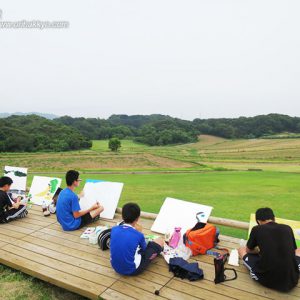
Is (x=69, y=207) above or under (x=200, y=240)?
above

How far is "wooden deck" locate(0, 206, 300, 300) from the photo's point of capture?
439cm

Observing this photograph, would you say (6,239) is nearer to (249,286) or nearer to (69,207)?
(69,207)

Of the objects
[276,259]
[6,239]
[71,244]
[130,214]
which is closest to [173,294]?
[130,214]

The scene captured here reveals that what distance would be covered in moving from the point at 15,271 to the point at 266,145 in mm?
81145

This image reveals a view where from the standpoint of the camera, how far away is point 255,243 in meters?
4.89

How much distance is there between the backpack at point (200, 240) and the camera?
572 cm

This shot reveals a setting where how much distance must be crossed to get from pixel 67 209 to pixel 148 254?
9.08ft

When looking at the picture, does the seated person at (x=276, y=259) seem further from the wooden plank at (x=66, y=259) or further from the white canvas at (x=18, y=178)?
the white canvas at (x=18, y=178)

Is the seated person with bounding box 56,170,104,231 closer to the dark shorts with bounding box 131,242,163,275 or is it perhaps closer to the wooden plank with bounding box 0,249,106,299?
the wooden plank with bounding box 0,249,106,299

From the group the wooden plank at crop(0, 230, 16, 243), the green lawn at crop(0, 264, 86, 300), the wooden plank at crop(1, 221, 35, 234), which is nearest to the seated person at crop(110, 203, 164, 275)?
the green lawn at crop(0, 264, 86, 300)

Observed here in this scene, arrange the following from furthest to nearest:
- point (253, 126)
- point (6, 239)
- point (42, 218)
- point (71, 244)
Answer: point (253, 126), point (42, 218), point (6, 239), point (71, 244)

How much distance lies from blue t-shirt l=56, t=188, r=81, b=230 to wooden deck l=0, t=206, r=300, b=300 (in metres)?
0.25

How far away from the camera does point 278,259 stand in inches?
172

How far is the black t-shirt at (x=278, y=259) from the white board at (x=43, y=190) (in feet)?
24.6
